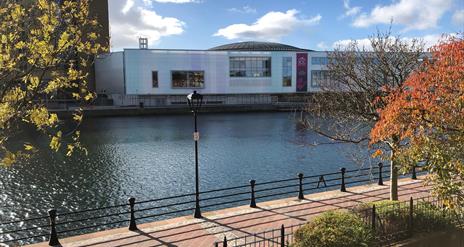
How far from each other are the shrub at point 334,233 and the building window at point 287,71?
293 feet

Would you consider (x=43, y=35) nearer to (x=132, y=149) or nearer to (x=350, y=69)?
(x=350, y=69)

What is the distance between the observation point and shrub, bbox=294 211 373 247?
775 cm

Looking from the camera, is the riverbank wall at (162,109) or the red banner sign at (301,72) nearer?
the riverbank wall at (162,109)

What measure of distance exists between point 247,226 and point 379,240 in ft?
14.8

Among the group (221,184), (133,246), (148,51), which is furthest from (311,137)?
(148,51)

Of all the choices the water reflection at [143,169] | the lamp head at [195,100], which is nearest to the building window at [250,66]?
the water reflection at [143,169]

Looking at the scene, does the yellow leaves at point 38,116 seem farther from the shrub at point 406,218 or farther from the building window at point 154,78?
the building window at point 154,78

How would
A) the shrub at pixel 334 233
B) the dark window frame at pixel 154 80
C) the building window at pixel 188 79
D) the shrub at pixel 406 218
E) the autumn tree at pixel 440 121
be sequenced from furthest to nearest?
the building window at pixel 188 79, the dark window frame at pixel 154 80, the shrub at pixel 406 218, the autumn tree at pixel 440 121, the shrub at pixel 334 233

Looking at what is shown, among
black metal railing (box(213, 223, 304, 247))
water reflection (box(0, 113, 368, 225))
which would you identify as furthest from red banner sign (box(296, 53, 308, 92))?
black metal railing (box(213, 223, 304, 247))

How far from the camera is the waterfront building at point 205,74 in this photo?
87.2 meters

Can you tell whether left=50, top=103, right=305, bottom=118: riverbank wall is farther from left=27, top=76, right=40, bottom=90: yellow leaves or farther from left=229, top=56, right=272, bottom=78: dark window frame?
left=27, top=76, right=40, bottom=90: yellow leaves

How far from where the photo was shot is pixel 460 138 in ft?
26.4

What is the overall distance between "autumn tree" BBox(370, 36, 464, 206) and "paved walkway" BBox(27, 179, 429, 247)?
529cm

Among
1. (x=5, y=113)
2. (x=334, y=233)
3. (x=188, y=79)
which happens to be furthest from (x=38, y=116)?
(x=188, y=79)
